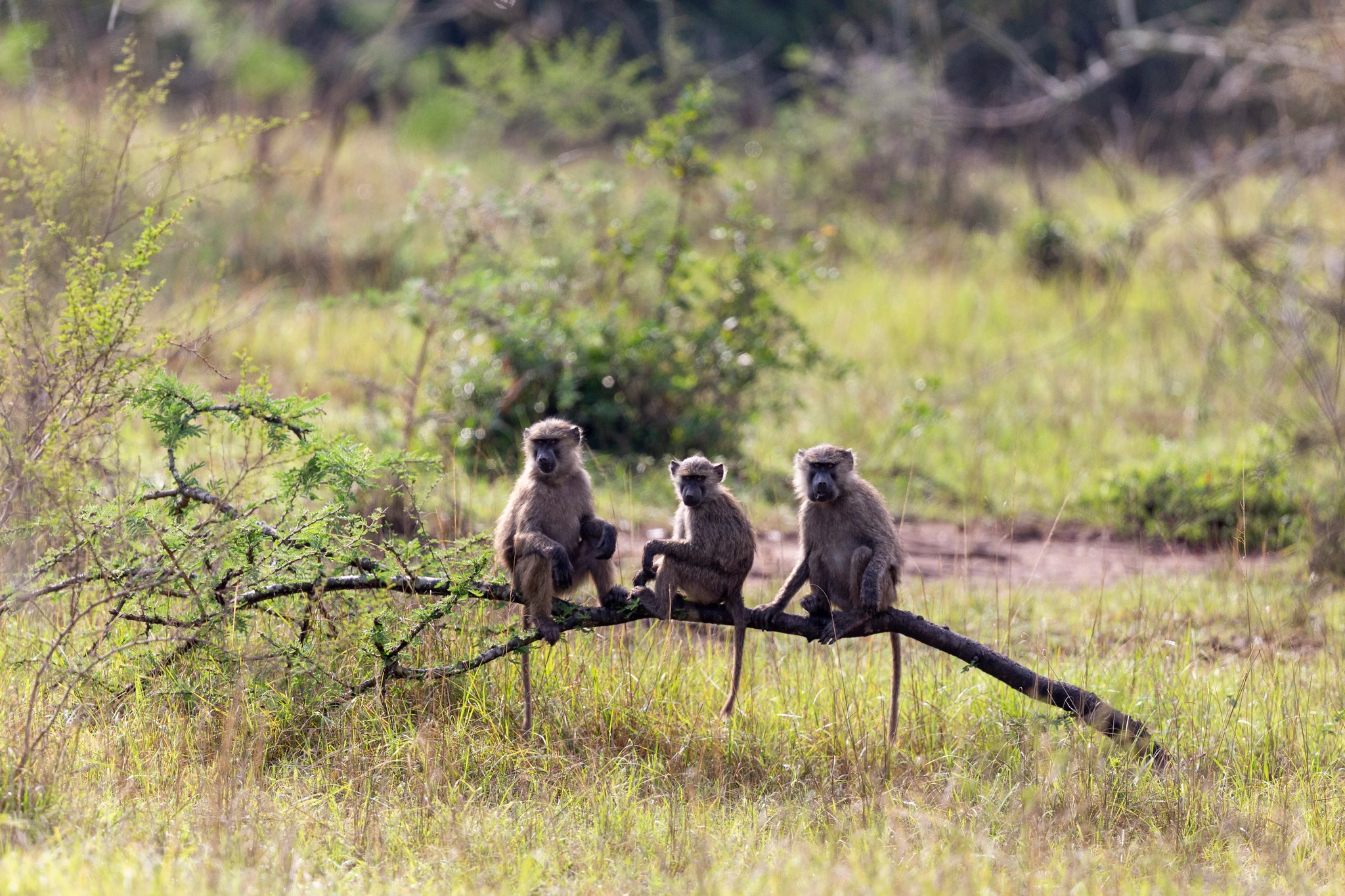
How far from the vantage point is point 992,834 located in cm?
441

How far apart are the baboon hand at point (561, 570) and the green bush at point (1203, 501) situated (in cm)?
470

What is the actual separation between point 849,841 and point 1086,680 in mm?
1764

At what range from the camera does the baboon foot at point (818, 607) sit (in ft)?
16.1

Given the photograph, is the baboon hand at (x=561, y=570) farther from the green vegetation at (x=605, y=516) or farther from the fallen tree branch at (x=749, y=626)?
the green vegetation at (x=605, y=516)

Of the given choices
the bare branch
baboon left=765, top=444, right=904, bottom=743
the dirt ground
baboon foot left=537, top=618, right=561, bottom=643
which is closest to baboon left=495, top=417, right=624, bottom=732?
baboon foot left=537, top=618, right=561, bottom=643

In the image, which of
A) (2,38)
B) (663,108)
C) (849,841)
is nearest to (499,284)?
(849,841)

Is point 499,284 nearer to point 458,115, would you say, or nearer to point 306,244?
point 306,244

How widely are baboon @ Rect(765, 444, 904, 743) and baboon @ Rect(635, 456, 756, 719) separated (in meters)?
0.17

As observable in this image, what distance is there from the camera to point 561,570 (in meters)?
4.61

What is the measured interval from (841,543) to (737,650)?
0.56 meters

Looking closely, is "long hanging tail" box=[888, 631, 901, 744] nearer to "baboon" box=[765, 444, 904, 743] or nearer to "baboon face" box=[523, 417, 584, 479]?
"baboon" box=[765, 444, 904, 743]

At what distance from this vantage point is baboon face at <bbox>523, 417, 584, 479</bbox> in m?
4.93

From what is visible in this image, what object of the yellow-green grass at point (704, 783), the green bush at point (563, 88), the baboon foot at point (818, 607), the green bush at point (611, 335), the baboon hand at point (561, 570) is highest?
the green bush at point (563, 88)

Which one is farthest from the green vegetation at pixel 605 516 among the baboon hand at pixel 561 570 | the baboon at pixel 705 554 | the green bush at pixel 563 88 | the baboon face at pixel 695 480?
the baboon face at pixel 695 480
